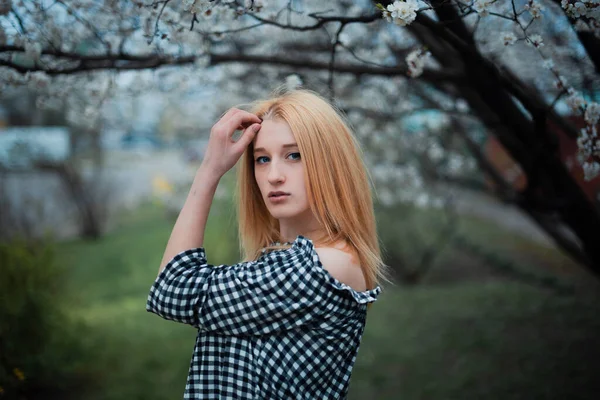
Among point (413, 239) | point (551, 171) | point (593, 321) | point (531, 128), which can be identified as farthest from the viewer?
point (413, 239)

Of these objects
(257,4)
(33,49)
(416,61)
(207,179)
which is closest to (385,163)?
(416,61)

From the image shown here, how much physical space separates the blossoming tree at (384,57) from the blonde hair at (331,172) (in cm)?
37

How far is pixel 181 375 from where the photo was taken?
421 centimetres

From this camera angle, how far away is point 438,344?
479 cm

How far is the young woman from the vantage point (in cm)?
135

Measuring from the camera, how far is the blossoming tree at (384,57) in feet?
6.65

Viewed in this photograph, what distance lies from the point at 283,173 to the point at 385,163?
18.0ft

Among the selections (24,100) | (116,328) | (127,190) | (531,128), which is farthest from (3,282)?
(127,190)

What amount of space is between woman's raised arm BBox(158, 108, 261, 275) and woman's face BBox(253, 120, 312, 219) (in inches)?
2.3

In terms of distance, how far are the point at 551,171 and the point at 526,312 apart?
3.18 m

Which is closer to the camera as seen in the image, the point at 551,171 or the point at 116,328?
the point at 551,171

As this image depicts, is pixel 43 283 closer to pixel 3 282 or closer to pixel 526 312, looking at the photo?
pixel 3 282

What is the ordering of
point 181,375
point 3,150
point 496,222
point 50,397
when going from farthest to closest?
point 496,222 < point 3,150 < point 181,375 < point 50,397

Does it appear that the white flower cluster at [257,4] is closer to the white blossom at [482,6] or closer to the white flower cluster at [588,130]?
the white blossom at [482,6]
